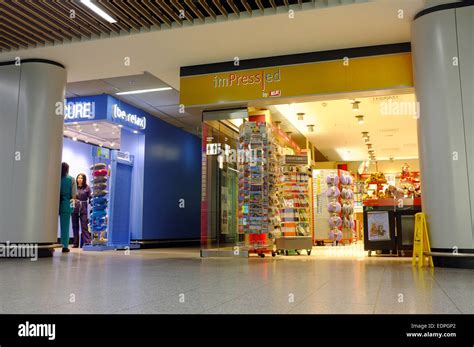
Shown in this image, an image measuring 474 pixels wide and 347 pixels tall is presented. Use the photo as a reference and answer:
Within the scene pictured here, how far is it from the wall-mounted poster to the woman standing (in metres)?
6.23

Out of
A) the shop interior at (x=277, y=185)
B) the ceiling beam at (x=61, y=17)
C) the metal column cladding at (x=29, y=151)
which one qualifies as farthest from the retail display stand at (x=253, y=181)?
the metal column cladding at (x=29, y=151)

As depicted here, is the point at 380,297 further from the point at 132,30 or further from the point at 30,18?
the point at 30,18

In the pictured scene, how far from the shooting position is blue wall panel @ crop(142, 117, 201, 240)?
1283cm

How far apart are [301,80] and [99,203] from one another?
6.51 metres

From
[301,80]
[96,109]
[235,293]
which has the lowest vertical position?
[235,293]

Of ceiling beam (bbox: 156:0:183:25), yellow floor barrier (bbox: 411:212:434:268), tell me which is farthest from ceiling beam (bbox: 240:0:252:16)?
yellow floor barrier (bbox: 411:212:434:268)

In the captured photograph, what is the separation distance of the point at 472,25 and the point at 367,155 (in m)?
13.5

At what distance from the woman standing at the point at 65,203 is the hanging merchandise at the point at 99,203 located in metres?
1.64

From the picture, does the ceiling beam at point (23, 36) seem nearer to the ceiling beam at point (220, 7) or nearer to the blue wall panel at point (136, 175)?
the ceiling beam at point (220, 7)

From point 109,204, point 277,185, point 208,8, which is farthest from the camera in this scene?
point 109,204

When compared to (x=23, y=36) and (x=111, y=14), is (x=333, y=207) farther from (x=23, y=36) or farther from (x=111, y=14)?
(x=23, y=36)

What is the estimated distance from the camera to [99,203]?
449 inches

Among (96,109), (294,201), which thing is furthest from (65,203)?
(294,201)
